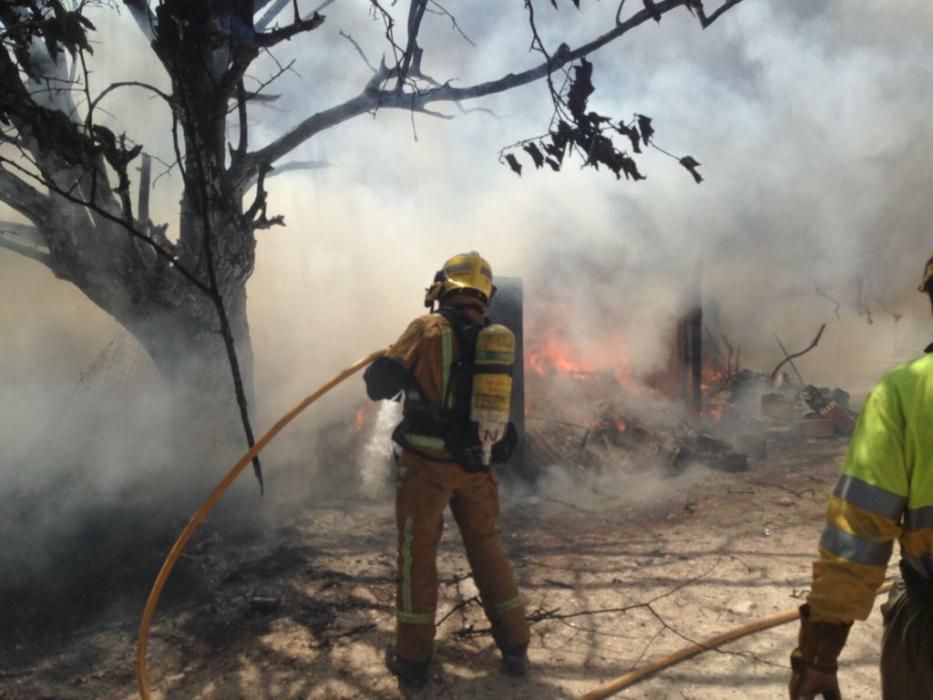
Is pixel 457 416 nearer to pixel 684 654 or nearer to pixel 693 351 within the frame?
pixel 684 654

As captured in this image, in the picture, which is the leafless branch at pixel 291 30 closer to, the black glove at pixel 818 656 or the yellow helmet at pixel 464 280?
the yellow helmet at pixel 464 280

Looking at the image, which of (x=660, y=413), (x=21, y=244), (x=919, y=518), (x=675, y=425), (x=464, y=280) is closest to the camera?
(x=919, y=518)

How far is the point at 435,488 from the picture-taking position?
3.40 m

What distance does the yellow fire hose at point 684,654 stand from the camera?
126 inches

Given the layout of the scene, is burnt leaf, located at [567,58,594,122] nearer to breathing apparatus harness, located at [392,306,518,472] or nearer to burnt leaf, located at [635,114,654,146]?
burnt leaf, located at [635,114,654,146]

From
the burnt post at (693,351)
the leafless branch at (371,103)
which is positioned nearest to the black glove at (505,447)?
the leafless branch at (371,103)

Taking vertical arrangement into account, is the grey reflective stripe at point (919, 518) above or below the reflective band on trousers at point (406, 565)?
above

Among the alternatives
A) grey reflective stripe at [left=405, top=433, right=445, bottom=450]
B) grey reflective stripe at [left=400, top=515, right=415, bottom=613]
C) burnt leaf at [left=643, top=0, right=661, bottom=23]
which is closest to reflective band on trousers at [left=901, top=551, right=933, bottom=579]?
grey reflective stripe at [left=405, top=433, right=445, bottom=450]

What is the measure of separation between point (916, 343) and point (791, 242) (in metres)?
5.33

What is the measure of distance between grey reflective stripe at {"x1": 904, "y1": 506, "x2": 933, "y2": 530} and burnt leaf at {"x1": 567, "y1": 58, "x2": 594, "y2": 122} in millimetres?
2240

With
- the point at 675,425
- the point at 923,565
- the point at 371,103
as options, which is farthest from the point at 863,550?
the point at 675,425

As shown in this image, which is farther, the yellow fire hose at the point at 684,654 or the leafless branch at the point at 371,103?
the leafless branch at the point at 371,103

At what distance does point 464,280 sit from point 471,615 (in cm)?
203

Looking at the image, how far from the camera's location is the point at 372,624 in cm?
395
